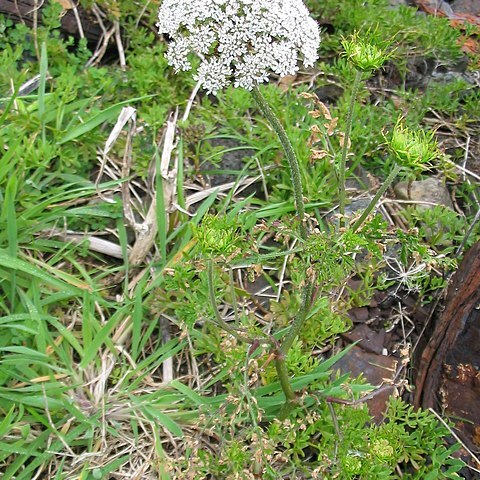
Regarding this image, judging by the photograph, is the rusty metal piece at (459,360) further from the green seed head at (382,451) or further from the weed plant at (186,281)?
the green seed head at (382,451)

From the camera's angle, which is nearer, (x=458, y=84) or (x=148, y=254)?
(x=148, y=254)

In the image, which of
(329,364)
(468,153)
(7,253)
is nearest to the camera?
(329,364)

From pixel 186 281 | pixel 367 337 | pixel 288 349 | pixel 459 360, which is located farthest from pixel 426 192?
pixel 186 281

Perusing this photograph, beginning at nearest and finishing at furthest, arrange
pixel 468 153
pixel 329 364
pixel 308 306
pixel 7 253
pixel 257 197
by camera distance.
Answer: pixel 308 306 → pixel 329 364 → pixel 7 253 → pixel 257 197 → pixel 468 153

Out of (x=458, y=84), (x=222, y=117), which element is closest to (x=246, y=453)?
(x=222, y=117)

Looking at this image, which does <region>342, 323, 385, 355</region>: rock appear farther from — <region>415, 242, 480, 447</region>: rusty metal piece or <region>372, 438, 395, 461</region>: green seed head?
<region>372, 438, 395, 461</region>: green seed head

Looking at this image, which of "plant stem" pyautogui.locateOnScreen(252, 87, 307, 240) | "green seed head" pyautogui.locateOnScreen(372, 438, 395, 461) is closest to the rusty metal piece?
"green seed head" pyautogui.locateOnScreen(372, 438, 395, 461)

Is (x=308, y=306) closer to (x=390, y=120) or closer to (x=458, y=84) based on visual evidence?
(x=390, y=120)
